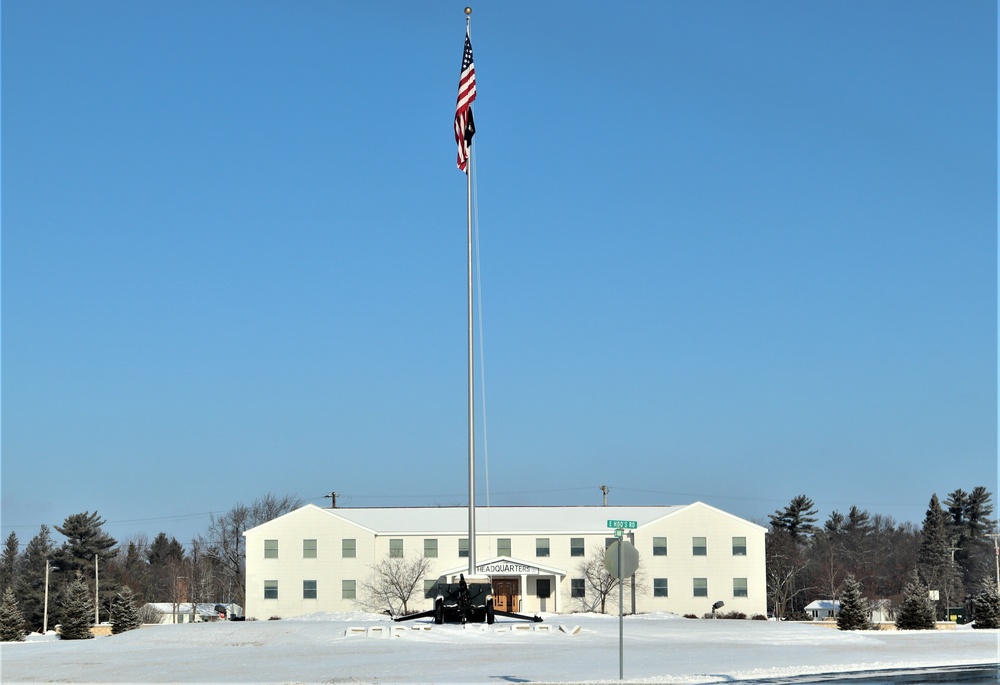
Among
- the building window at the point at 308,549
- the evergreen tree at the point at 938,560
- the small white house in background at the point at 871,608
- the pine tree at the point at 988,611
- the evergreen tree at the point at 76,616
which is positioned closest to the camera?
the pine tree at the point at 988,611

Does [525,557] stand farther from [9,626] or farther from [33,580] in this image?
[33,580]

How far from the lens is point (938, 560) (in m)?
115

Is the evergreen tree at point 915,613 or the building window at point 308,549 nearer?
the evergreen tree at point 915,613

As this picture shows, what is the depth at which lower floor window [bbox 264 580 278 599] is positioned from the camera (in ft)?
231

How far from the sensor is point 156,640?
1394 inches

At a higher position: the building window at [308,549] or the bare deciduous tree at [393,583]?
the building window at [308,549]

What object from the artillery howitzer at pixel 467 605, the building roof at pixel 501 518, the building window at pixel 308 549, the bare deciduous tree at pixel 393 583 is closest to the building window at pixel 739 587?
the building roof at pixel 501 518

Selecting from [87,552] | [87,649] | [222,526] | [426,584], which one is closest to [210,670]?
[87,649]

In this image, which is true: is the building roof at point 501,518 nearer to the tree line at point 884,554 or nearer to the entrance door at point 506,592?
the entrance door at point 506,592

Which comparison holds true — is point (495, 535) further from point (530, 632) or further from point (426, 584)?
point (530, 632)

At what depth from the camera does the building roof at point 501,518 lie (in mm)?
71500

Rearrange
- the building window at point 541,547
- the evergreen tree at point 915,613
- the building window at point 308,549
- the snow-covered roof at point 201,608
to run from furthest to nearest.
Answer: the snow-covered roof at point 201,608
the building window at point 541,547
the building window at point 308,549
the evergreen tree at point 915,613

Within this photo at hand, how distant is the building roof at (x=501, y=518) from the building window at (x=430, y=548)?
23.6 inches

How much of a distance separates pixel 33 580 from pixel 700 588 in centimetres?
6029
